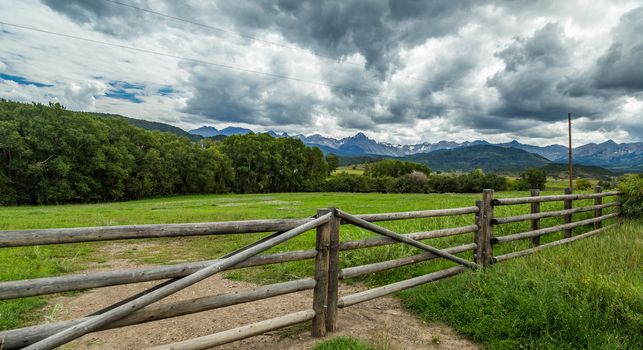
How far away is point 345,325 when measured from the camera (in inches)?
209

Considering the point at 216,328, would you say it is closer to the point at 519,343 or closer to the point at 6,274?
the point at 519,343

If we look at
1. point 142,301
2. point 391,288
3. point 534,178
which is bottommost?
point 391,288

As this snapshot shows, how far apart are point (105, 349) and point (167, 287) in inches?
79.6

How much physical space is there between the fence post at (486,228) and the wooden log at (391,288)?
0.65m

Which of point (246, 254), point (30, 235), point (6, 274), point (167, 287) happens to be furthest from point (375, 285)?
point (6, 274)

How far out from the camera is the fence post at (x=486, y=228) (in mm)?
7359

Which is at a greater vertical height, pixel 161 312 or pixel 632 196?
pixel 632 196

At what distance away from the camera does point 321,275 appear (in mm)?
4914

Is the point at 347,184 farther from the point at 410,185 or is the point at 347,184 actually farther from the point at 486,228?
the point at 486,228

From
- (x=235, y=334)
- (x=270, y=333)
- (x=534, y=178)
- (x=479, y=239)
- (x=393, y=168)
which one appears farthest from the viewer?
(x=393, y=168)

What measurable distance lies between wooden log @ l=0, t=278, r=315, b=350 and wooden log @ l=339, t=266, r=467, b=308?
0.84 m

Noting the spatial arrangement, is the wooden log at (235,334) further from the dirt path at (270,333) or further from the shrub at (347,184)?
the shrub at (347,184)

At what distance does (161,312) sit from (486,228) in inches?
254

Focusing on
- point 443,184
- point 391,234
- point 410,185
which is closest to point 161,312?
point 391,234
